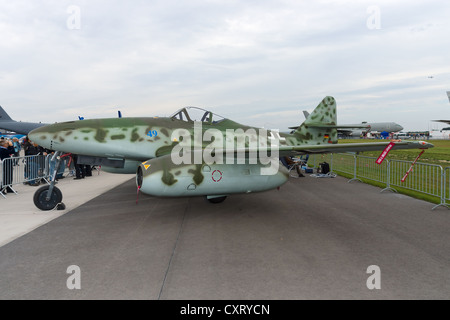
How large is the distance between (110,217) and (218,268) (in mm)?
3583

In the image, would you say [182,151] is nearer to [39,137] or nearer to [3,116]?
[39,137]

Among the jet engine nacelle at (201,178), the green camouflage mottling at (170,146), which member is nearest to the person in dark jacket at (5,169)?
the green camouflage mottling at (170,146)

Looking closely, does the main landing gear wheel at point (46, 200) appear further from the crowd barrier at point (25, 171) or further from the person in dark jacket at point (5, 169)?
the person in dark jacket at point (5, 169)

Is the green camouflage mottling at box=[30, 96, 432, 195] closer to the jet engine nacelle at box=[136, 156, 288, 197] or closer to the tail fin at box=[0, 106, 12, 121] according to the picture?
the jet engine nacelle at box=[136, 156, 288, 197]

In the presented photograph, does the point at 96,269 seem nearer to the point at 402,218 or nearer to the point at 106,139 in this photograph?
the point at 106,139

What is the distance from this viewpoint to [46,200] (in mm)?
6641

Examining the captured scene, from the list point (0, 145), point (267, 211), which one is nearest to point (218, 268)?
point (267, 211)

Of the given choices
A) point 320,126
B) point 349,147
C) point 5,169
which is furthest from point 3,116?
point 349,147

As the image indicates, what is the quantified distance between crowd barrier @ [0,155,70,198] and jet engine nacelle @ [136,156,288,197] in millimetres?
4720

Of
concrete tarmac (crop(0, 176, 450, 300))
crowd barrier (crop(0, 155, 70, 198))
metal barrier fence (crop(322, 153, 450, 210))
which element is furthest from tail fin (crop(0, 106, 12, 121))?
metal barrier fence (crop(322, 153, 450, 210))

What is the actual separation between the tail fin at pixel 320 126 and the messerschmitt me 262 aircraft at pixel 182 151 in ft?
11.9

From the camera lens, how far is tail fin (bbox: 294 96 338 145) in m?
10.3

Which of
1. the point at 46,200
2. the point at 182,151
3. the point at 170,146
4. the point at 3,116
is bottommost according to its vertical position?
the point at 46,200

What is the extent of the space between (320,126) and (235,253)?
7797 millimetres
